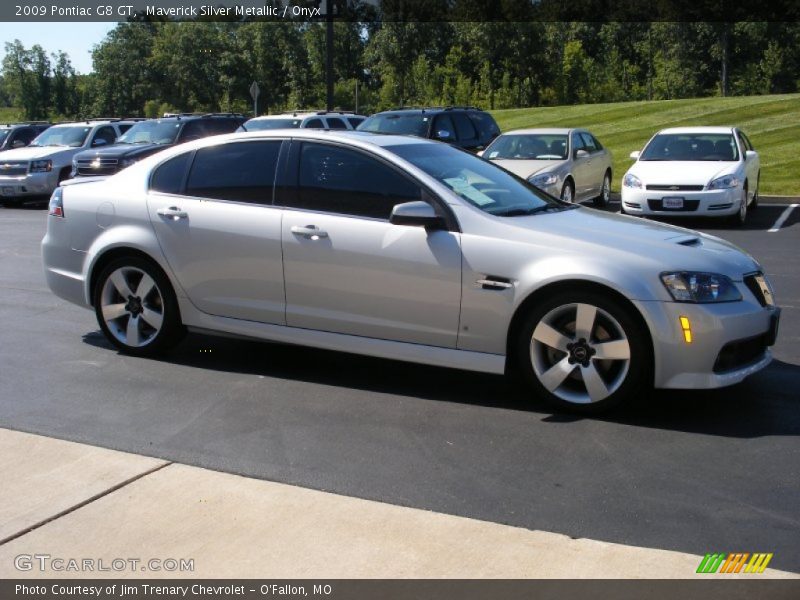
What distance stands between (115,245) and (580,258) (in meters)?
3.32

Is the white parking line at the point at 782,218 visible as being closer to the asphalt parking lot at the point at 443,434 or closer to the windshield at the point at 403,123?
the windshield at the point at 403,123

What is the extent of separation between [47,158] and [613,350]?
61.0 feet

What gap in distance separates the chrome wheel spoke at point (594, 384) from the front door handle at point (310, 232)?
1.84 meters

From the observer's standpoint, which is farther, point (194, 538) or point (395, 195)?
point (395, 195)

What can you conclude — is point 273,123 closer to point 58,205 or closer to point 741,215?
point 741,215

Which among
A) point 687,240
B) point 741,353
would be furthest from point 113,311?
point 741,353

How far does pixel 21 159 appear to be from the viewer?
839 inches

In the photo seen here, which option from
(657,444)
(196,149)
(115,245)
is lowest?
(657,444)

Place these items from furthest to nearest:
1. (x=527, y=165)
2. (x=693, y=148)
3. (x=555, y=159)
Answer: (x=555, y=159)
(x=693, y=148)
(x=527, y=165)

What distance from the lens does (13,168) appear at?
21.2 metres
